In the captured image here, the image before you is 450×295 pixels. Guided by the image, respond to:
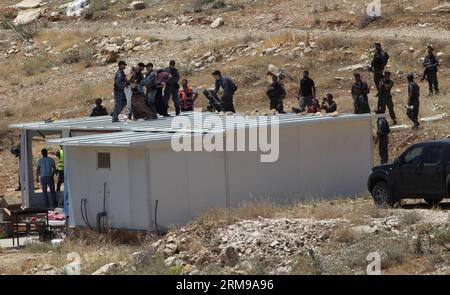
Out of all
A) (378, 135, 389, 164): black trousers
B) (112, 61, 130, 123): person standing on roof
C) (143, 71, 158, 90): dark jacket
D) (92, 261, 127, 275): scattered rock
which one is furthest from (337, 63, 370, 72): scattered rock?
(92, 261, 127, 275): scattered rock

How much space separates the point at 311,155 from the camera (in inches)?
1161

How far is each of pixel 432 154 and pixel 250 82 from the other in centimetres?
2178

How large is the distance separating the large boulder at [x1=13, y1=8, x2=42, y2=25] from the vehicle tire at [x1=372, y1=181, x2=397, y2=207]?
42.6m

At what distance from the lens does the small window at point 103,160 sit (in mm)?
27219

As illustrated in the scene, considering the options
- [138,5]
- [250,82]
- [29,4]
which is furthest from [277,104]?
[29,4]

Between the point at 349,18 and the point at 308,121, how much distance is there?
25816mm

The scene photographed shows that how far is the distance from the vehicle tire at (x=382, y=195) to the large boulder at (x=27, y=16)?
42.6 meters

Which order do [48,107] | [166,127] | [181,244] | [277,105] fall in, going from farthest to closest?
[48,107]
[277,105]
[166,127]
[181,244]

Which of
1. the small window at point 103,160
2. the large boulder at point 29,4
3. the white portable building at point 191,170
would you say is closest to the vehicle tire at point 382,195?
the white portable building at point 191,170

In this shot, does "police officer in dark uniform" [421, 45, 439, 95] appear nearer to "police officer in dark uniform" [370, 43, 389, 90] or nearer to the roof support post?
"police officer in dark uniform" [370, 43, 389, 90]

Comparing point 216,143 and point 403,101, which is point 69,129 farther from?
point 403,101

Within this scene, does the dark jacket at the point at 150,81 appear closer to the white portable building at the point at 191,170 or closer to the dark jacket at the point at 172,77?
the dark jacket at the point at 172,77

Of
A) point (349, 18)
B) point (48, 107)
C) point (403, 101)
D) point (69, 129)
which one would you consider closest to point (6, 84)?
point (48, 107)

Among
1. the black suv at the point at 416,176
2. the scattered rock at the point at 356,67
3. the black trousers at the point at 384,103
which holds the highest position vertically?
the scattered rock at the point at 356,67
